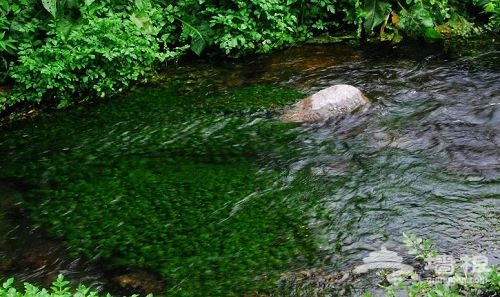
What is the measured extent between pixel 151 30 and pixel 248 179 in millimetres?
3733

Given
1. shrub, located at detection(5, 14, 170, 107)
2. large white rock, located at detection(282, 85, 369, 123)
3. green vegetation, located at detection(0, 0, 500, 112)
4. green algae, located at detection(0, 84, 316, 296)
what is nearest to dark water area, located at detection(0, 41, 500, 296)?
green algae, located at detection(0, 84, 316, 296)

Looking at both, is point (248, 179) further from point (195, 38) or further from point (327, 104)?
point (195, 38)

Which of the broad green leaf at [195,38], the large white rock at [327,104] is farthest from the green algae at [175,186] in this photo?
the broad green leaf at [195,38]

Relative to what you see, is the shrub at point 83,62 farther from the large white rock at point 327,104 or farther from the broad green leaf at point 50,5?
the large white rock at point 327,104

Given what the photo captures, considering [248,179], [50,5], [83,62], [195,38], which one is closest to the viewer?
[248,179]

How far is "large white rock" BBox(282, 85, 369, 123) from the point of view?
23.7ft

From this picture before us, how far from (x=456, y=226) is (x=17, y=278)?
3.55 meters

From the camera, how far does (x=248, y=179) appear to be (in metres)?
5.86

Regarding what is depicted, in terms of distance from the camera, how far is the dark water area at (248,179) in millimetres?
4645

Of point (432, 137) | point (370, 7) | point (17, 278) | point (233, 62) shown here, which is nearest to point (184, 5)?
point (233, 62)

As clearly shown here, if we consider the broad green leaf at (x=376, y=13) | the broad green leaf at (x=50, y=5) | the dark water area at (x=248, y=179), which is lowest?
the dark water area at (x=248, y=179)

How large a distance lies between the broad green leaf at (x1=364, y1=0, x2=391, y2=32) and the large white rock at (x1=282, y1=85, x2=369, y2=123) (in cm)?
272

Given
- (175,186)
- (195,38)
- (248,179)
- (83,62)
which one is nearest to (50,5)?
(83,62)

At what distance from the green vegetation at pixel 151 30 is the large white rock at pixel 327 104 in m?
2.04
